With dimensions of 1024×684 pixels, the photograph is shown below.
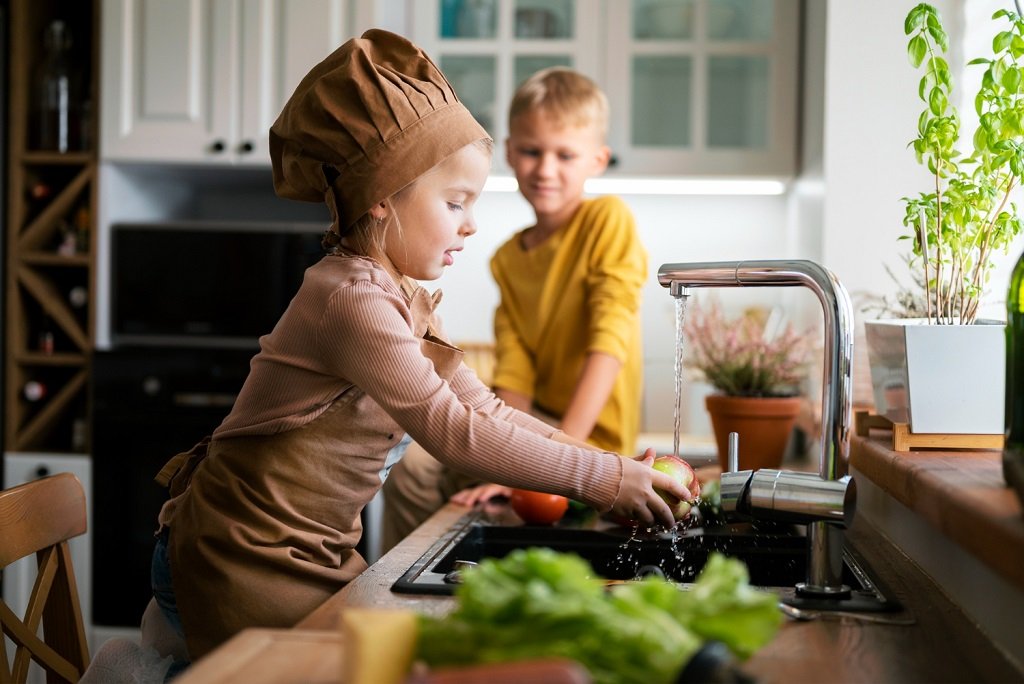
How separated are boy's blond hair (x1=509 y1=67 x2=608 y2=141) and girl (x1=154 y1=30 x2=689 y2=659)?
0.92 meters

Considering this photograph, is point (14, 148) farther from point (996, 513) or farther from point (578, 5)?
point (996, 513)

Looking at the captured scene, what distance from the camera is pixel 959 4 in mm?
2041

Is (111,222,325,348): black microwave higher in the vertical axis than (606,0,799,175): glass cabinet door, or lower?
lower

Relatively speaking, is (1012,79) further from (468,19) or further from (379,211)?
(468,19)

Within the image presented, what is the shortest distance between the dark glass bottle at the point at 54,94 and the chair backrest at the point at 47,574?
1913mm

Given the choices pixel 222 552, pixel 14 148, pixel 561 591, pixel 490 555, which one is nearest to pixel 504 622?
pixel 561 591

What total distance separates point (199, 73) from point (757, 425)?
1845mm

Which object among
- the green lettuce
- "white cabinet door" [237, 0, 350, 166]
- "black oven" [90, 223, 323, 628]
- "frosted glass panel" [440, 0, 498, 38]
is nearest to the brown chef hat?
the green lettuce

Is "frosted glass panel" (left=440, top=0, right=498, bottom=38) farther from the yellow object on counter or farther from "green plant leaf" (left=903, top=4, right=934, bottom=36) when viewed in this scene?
the yellow object on counter

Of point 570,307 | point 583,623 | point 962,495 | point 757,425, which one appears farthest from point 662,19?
point 583,623

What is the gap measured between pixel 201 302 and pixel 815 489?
2.22m

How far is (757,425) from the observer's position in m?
1.90

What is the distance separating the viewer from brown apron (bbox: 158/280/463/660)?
118cm

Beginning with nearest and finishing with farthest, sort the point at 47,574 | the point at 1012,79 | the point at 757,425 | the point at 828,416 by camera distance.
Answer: the point at 828,416, the point at 1012,79, the point at 47,574, the point at 757,425
